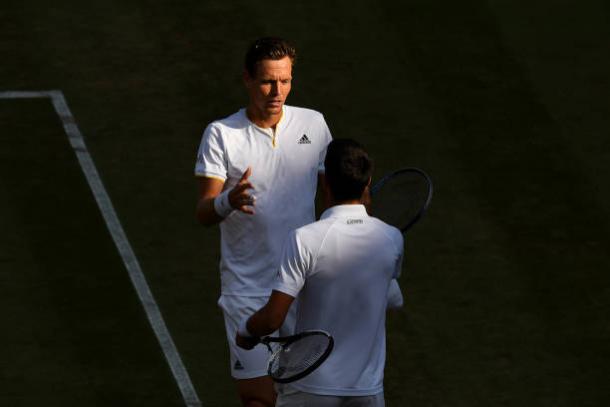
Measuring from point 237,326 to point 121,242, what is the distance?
15.3 feet

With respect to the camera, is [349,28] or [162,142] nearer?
[162,142]

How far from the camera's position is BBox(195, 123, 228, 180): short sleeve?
31.5ft

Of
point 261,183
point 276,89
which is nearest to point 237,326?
point 261,183

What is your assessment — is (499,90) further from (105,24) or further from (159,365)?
(159,365)

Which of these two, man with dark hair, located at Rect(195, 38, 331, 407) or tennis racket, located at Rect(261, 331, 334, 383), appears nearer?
tennis racket, located at Rect(261, 331, 334, 383)

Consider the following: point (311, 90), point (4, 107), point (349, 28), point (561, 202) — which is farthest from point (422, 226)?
point (4, 107)

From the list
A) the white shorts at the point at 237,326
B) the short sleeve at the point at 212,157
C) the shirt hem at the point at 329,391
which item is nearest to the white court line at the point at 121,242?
the white shorts at the point at 237,326

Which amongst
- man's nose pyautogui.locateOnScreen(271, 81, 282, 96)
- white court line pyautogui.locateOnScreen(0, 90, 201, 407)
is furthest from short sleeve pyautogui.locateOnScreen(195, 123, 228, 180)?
white court line pyautogui.locateOnScreen(0, 90, 201, 407)

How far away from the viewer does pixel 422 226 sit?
48.0 ft

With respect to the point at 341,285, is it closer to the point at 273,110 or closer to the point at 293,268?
the point at 293,268

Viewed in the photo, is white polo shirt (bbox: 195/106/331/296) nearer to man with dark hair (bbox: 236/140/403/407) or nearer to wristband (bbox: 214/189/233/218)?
wristband (bbox: 214/189/233/218)

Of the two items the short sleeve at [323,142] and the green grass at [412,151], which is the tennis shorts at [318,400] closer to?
the short sleeve at [323,142]

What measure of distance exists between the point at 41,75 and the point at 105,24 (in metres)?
1.05

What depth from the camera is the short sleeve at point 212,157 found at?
9.59 meters
